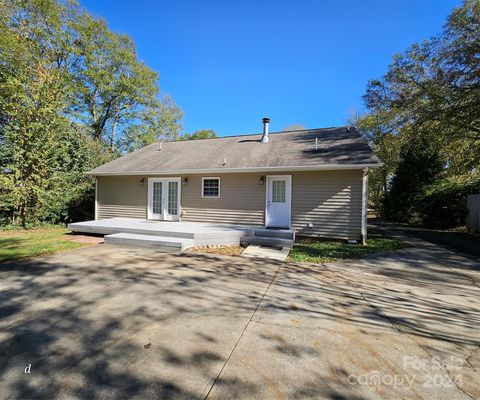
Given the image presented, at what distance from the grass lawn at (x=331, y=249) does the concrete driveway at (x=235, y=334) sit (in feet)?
4.01

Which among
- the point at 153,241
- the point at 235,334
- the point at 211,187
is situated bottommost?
the point at 235,334

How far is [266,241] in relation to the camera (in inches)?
314

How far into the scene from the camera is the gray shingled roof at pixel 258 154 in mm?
8656

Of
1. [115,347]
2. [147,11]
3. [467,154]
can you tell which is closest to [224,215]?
[115,347]

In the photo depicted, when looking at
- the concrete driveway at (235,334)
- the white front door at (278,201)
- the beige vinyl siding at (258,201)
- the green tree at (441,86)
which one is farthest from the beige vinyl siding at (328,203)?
the green tree at (441,86)

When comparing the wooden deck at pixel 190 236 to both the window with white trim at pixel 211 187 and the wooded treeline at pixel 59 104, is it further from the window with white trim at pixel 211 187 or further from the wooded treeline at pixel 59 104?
the wooded treeline at pixel 59 104

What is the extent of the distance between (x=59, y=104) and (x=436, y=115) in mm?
17325

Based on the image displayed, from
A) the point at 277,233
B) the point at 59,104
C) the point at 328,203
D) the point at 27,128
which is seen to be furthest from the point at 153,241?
the point at 59,104

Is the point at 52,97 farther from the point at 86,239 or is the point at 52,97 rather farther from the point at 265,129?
the point at 265,129

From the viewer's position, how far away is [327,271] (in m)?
5.45

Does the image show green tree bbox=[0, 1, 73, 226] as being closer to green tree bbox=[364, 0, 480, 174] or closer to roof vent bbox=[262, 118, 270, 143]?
roof vent bbox=[262, 118, 270, 143]

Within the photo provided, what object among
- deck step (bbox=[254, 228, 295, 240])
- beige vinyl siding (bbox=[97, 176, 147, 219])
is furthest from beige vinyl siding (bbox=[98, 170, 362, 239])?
deck step (bbox=[254, 228, 295, 240])

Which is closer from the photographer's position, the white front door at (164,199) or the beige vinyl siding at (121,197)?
the white front door at (164,199)

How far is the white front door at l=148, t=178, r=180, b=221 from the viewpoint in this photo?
10664 mm
